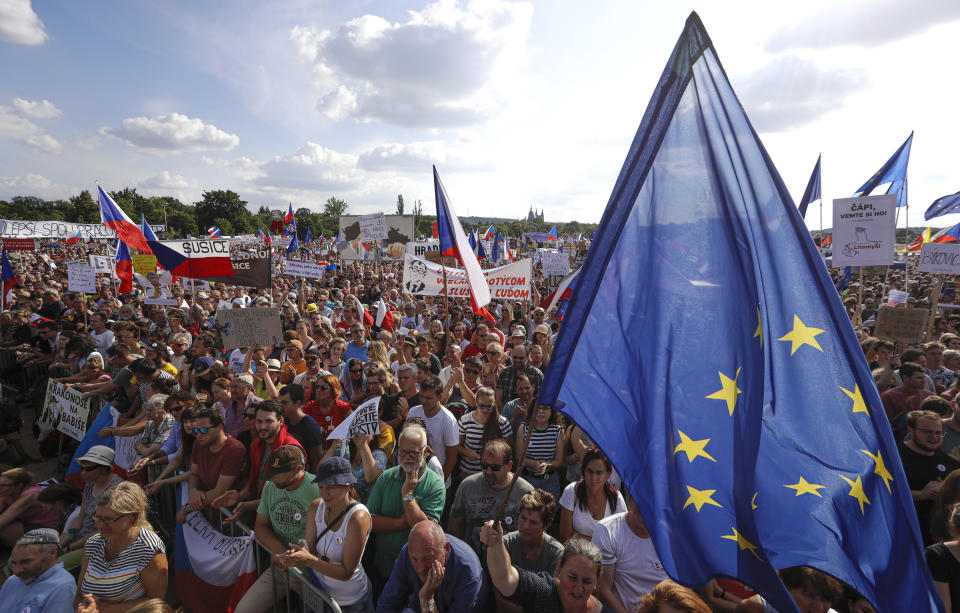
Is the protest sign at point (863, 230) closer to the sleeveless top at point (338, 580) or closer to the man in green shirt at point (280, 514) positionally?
the sleeveless top at point (338, 580)

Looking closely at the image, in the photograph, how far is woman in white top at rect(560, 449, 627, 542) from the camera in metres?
3.68

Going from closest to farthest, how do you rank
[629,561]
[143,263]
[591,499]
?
[629,561] → [591,499] → [143,263]

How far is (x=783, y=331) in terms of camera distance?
2.30m

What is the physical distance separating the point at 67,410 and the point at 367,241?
563 inches

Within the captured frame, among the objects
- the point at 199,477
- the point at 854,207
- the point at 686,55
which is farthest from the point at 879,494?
the point at 854,207

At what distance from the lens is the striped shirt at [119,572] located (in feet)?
11.4

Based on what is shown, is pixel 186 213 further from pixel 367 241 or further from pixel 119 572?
pixel 119 572

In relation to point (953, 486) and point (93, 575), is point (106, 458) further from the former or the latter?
point (953, 486)

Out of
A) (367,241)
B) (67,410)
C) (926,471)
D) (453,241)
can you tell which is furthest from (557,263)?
(67,410)

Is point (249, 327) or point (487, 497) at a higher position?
point (249, 327)

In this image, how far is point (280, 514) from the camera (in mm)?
3941

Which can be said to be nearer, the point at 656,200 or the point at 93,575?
the point at 656,200

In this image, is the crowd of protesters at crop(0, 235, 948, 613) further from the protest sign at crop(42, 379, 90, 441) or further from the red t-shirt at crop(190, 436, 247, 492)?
the protest sign at crop(42, 379, 90, 441)

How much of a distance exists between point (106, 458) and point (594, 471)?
4.53 metres
